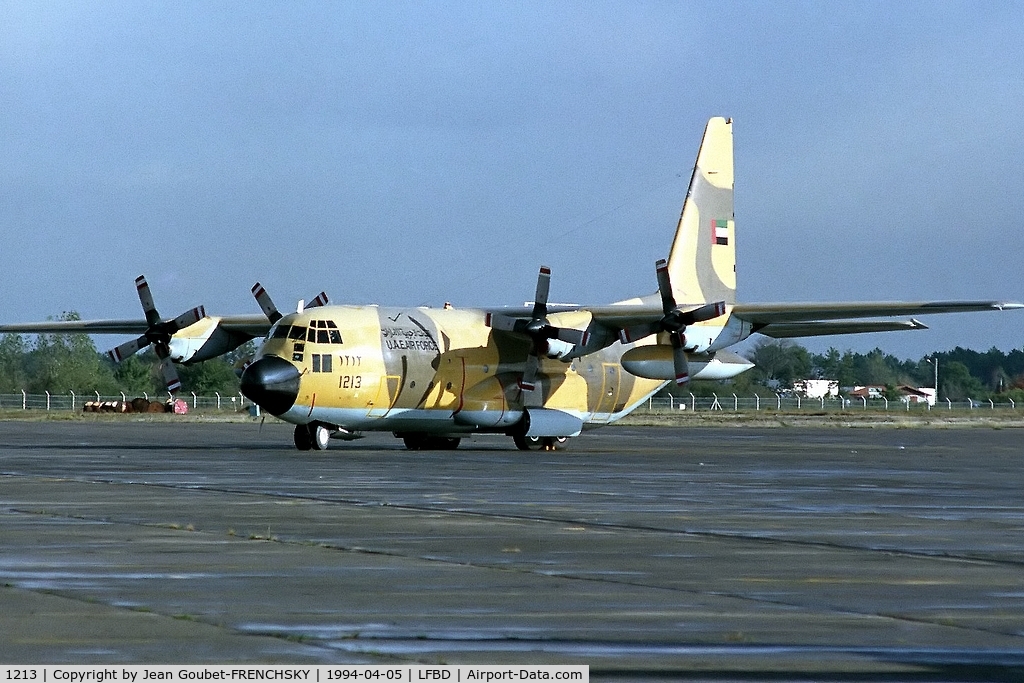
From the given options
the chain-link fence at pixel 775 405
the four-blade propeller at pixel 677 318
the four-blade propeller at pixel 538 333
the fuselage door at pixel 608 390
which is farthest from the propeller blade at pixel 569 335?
the chain-link fence at pixel 775 405

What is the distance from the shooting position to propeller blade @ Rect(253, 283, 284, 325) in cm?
3956

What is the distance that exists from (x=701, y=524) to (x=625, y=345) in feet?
87.2

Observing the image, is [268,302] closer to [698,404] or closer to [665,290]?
[665,290]

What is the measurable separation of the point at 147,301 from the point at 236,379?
72092mm

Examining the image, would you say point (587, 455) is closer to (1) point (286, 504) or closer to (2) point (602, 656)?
(1) point (286, 504)

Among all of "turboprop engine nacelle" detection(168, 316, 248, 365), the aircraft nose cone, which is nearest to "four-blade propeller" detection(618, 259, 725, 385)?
the aircraft nose cone

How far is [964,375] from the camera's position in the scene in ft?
490

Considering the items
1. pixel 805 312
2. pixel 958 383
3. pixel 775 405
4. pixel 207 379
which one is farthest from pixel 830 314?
pixel 958 383

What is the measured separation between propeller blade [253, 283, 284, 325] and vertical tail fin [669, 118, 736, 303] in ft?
36.1

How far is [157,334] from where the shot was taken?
130ft

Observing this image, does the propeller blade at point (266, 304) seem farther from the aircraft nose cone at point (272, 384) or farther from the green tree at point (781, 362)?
the green tree at point (781, 362)

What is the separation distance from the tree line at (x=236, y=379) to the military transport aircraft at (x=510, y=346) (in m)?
58.9

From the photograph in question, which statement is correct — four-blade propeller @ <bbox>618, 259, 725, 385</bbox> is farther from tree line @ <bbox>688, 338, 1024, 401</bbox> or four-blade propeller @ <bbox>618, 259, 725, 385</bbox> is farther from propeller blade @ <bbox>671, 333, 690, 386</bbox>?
tree line @ <bbox>688, 338, 1024, 401</bbox>

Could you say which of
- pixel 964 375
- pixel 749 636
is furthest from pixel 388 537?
pixel 964 375
